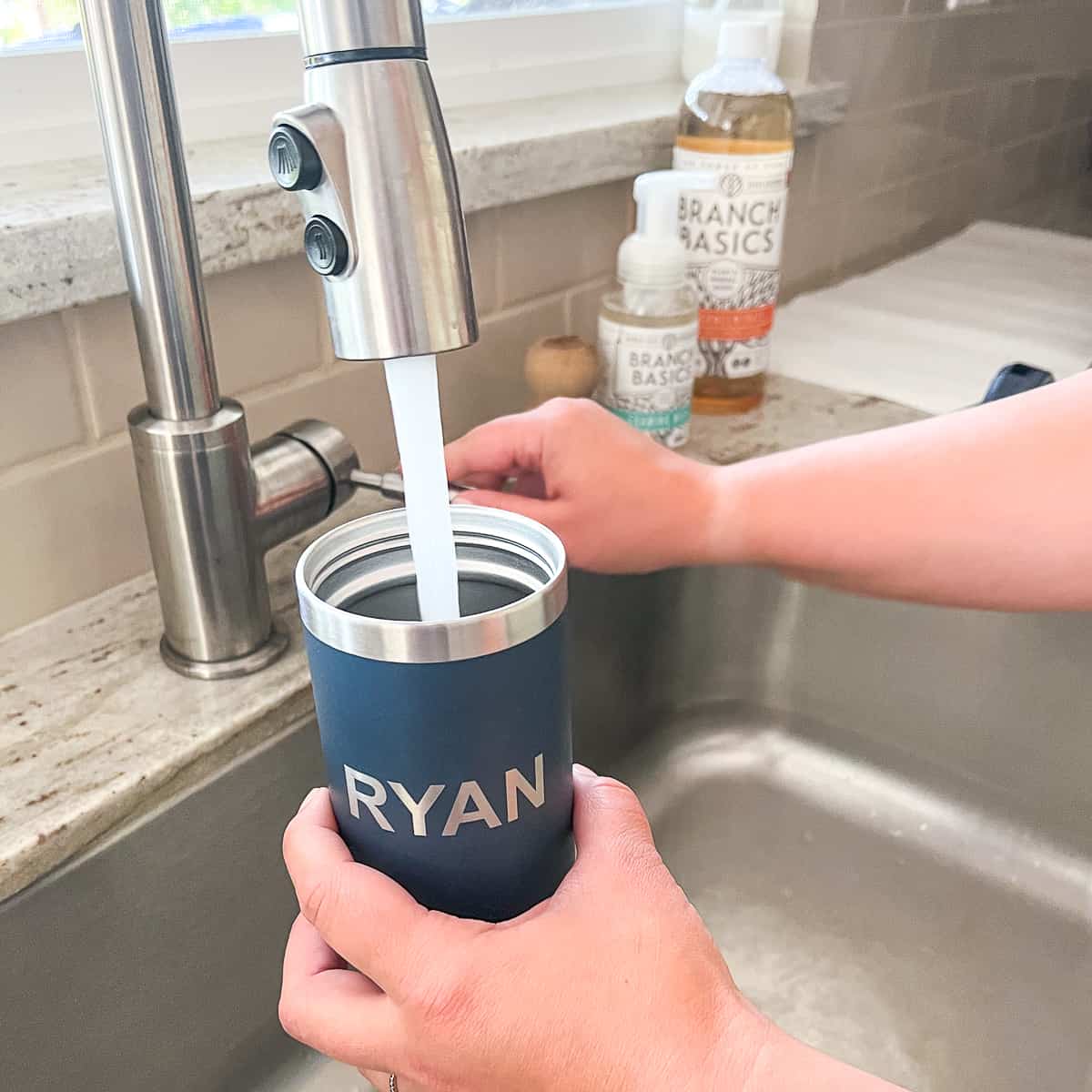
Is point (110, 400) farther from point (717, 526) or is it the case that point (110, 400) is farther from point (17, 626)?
→ point (717, 526)

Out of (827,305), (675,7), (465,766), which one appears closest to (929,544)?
(465,766)

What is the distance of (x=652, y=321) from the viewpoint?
0.62m

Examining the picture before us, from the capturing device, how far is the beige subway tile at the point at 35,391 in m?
0.45

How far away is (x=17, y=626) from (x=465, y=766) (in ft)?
1.04

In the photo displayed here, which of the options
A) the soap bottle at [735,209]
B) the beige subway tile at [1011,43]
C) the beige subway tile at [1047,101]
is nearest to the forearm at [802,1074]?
the soap bottle at [735,209]

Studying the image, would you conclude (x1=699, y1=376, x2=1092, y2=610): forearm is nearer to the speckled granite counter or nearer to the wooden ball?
the wooden ball

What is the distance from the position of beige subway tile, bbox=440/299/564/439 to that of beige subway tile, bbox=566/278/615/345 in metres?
0.02

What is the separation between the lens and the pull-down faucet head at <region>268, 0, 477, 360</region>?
0.81 ft

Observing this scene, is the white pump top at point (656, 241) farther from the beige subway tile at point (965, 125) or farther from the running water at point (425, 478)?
the beige subway tile at point (965, 125)

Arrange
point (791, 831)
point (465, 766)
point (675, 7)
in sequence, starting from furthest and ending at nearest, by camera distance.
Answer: point (675, 7), point (791, 831), point (465, 766)

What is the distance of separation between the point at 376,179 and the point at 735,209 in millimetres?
472

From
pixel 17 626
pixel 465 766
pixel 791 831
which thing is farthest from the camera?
pixel 791 831

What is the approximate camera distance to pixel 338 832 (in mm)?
292

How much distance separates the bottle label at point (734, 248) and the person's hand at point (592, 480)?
20 centimetres
